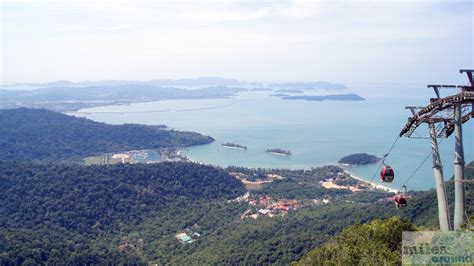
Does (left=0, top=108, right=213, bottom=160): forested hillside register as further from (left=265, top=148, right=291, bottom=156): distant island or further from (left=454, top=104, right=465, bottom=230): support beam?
(left=454, top=104, right=465, bottom=230): support beam

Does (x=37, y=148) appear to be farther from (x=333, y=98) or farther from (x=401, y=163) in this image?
(x=333, y=98)

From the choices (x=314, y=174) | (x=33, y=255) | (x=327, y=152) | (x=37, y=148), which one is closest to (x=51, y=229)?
(x=33, y=255)

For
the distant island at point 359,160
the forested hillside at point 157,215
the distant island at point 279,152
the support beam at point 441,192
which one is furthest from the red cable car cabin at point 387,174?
the distant island at point 279,152

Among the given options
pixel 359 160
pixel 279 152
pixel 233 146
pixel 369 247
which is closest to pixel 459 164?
pixel 369 247

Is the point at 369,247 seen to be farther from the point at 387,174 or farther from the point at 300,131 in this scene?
the point at 300,131

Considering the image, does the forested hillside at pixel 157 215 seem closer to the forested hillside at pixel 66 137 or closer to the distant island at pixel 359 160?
the distant island at pixel 359 160

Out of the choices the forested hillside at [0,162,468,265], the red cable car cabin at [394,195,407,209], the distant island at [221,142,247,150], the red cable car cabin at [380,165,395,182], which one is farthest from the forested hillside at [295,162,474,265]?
the distant island at [221,142,247,150]
